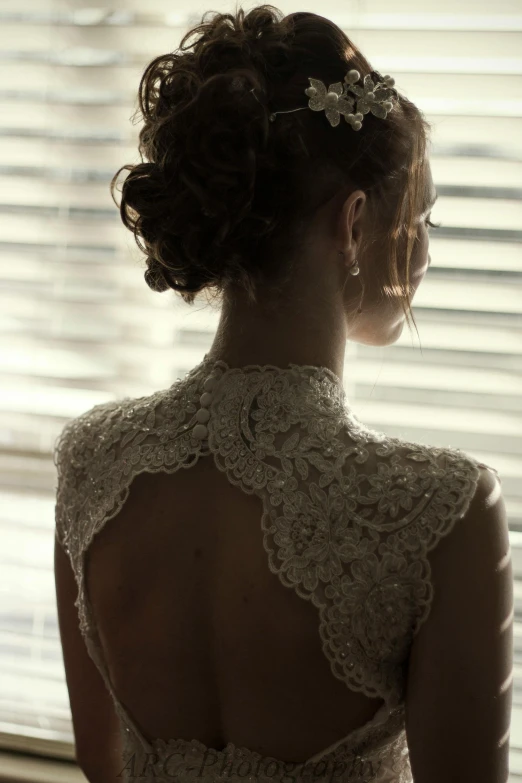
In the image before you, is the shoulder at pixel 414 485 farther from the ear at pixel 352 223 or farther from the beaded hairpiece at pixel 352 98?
the beaded hairpiece at pixel 352 98

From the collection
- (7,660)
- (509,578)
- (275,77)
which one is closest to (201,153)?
(275,77)

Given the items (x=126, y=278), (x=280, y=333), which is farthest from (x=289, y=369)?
(x=126, y=278)

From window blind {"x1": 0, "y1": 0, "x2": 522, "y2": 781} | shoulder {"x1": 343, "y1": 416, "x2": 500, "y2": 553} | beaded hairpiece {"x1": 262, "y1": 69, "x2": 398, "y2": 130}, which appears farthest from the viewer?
window blind {"x1": 0, "y1": 0, "x2": 522, "y2": 781}

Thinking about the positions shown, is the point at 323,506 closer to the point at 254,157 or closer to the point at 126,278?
the point at 254,157

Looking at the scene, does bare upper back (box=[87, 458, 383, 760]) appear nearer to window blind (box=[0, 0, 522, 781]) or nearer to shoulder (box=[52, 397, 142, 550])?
shoulder (box=[52, 397, 142, 550])

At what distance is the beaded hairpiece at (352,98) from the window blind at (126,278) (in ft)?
1.62

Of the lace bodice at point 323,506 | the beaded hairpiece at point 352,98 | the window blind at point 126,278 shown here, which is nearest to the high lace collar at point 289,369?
the lace bodice at point 323,506

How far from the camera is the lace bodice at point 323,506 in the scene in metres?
0.82

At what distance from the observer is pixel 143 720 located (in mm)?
979

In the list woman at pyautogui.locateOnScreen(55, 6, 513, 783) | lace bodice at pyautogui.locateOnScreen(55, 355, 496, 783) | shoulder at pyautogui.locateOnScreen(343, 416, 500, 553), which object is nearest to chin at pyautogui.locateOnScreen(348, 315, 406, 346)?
woman at pyautogui.locateOnScreen(55, 6, 513, 783)

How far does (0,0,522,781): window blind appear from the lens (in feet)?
4.70

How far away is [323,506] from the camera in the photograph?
0.84 metres

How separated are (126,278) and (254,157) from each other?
0.82 m

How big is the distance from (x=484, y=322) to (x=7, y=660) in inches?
47.6
